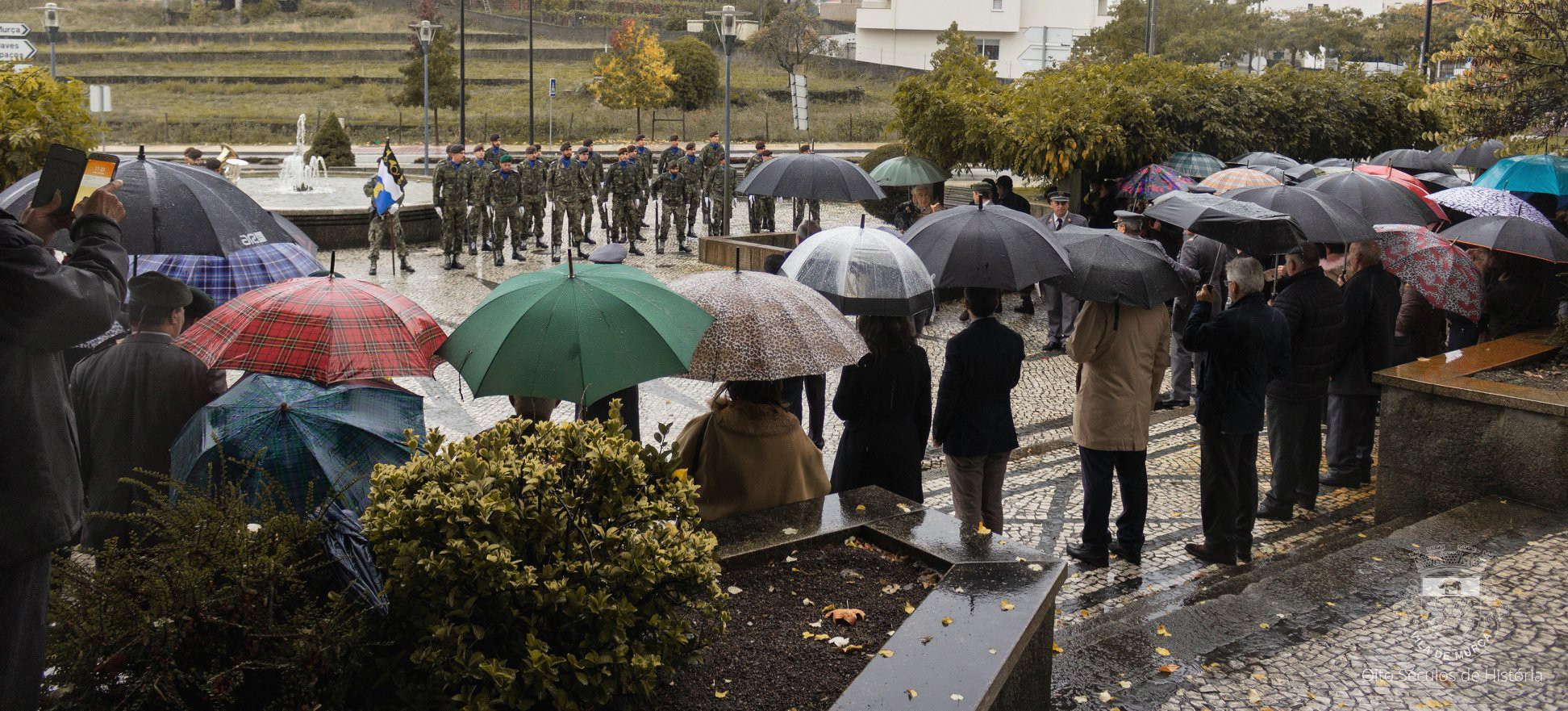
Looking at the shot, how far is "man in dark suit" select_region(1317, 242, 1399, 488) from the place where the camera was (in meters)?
7.63

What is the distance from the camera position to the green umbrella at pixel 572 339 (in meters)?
4.13

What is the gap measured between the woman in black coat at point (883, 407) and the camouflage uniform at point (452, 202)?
11.5 meters

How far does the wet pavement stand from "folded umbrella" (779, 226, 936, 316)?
1607 mm

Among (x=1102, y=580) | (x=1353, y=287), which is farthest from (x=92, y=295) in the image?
(x=1353, y=287)

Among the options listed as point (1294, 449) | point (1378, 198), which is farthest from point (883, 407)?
point (1378, 198)

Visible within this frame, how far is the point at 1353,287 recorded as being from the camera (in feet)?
25.1

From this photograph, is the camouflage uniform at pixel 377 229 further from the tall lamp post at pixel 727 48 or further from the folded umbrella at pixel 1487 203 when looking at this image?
the folded umbrella at pixel 1487 203

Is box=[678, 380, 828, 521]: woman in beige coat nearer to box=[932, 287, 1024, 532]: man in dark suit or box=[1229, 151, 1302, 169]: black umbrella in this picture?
box=[932, 287, 1024, 532]: man in dark suit

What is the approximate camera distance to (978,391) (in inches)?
227

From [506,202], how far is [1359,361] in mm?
12100

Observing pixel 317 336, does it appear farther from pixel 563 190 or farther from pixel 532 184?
pixel 532 184

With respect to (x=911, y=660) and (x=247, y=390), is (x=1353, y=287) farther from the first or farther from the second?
(x=247, y=390)

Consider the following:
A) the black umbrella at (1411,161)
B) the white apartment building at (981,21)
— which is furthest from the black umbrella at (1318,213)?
the white apartment building at (981,21)

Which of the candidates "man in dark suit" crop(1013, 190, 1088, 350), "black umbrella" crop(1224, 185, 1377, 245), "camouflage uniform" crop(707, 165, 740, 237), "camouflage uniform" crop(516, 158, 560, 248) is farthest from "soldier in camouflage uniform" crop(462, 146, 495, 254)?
"black umbrella" crop(1224, 185, 1377, 245)
